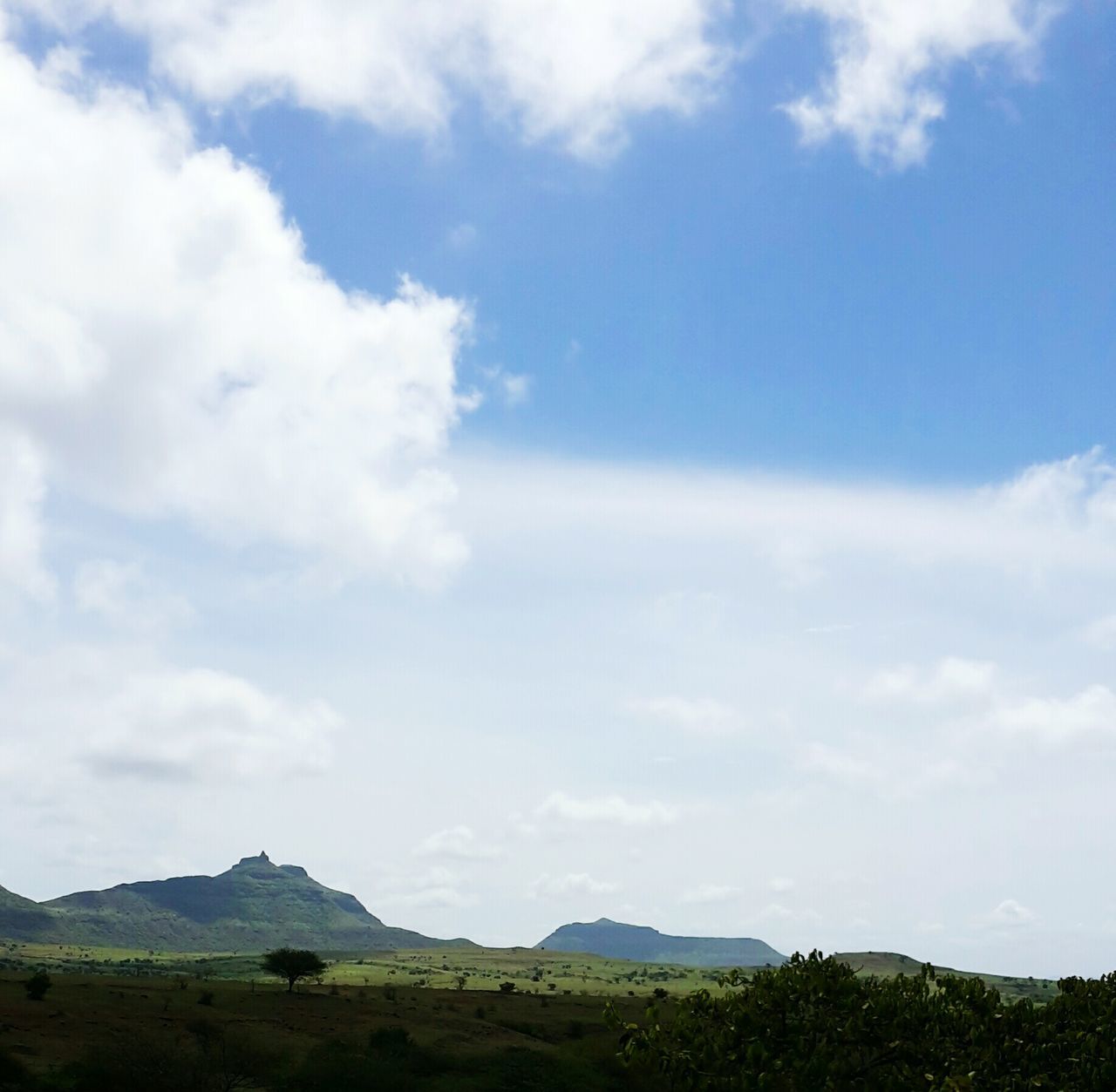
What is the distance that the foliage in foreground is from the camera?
16.4 meters

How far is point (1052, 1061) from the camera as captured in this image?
16547mm

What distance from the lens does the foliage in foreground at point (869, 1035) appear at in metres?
16.4

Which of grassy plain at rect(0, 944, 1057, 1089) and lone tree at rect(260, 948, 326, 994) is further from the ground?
lone tree at rect(260, 948, 326, 994)

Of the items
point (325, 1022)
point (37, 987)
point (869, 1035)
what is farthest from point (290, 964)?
point (869, 1035)

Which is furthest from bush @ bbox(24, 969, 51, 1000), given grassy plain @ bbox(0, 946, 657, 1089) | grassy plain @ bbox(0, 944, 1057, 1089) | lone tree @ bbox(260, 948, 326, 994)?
lone tree @ bbox(260, 948, 326, 994)

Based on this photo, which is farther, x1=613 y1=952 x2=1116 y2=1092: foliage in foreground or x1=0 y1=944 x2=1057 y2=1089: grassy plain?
x1=0 y1=944 x2=1057 y2=1089: grassy plain

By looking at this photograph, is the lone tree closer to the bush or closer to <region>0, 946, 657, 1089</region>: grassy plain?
<region>0, 946, 657, 1089</region>: grassy plain

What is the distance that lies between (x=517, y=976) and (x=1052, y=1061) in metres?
184

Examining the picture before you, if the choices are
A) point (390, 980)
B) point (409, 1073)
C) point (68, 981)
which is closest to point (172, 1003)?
point (68, 981)

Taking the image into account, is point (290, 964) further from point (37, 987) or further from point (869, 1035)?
point (869, 1035)

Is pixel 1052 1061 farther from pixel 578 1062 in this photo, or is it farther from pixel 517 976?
pixel 517 976

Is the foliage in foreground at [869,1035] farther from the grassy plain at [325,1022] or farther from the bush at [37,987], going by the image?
the bush at [37,987]

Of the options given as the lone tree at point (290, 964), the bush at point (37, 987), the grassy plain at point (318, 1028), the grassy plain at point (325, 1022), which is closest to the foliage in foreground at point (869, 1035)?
the grassy plain at point (318, 1028)

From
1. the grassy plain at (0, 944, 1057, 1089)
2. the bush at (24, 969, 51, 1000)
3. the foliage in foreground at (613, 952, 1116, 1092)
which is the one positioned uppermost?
the foliage in foreground at (613, 952, 1116, 1092)
